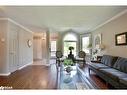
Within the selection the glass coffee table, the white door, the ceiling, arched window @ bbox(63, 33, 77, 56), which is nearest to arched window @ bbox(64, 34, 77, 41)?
arched window @ bbox(63, 33, 77, 56)

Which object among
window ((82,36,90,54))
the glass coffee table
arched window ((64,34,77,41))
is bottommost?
the glass coffee table

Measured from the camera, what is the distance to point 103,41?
24.9 ft

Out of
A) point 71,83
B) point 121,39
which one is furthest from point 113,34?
point 71,83

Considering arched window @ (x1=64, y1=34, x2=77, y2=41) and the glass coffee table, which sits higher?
arched window @ (x1=64, y1=34, x2=77, y2=41)

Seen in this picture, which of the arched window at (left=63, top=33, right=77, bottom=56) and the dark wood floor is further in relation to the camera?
the arched window at (left=63, top=33, right=77, bottom=56)

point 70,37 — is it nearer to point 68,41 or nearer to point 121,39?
point 68,41

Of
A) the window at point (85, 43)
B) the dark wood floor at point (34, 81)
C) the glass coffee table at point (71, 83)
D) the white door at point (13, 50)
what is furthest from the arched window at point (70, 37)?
the glass coffee table at point (71, 83)

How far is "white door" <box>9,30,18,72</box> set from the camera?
6.55 m

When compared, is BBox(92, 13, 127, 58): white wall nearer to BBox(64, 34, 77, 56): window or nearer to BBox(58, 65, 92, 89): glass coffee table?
BBox(58, 65, 92, 89): glass coffee table

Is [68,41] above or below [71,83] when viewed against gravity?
above

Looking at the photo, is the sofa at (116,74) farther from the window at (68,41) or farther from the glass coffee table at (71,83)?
the window at (68,41)

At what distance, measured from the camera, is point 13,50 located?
6957 mm
